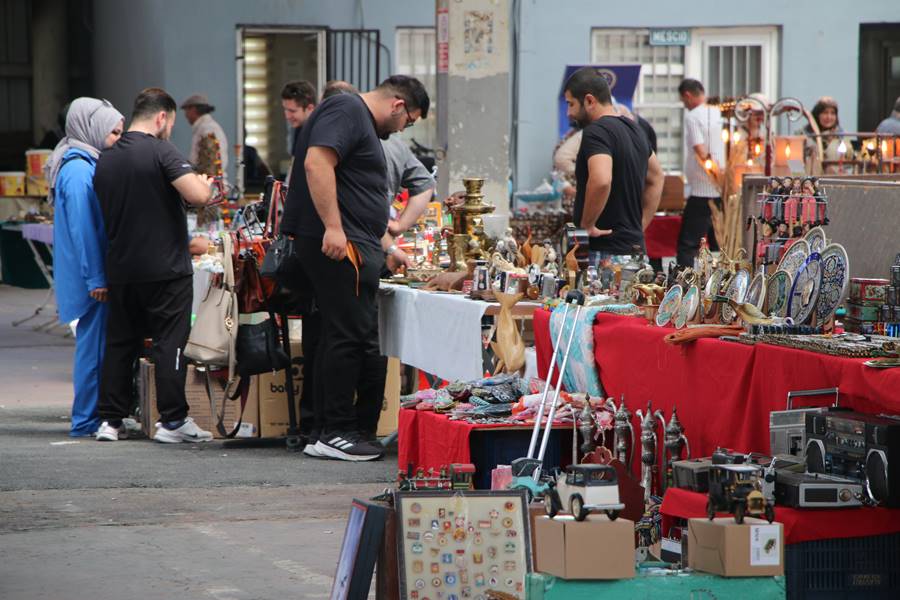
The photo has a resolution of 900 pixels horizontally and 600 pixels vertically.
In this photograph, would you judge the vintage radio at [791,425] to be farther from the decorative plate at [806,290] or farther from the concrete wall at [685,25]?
the concrete wall at [685,25]

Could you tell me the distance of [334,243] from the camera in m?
7.36

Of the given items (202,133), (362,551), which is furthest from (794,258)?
(202,133)

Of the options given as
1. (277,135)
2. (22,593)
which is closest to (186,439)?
(22,593)

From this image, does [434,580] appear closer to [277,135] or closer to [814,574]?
[814,574]

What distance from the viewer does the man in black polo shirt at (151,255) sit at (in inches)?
325

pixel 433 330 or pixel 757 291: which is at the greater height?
pixel 757 291

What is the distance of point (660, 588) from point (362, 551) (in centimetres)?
85

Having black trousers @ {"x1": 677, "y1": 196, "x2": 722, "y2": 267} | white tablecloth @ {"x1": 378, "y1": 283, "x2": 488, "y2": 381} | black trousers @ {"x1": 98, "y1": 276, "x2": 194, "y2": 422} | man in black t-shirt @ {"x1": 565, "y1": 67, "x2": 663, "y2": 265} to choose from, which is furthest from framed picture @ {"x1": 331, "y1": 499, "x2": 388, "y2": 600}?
black trousers @ {"x1": 677, "y1": 196, "x2": 722, "y2": 267}

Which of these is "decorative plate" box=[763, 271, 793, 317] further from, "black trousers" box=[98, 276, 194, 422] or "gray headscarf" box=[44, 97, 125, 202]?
"gray headscarf" box=[44, 97, 125, 202]

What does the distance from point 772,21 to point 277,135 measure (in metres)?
6.26

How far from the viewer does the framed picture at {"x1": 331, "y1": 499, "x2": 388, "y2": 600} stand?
4375 mm

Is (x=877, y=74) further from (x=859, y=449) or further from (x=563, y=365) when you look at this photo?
(x=859, y=449)

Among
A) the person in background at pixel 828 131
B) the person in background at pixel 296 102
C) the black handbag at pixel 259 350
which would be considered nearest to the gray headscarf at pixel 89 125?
the person in background at pixel 296 102

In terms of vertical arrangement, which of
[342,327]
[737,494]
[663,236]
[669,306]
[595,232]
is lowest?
[737,494]
